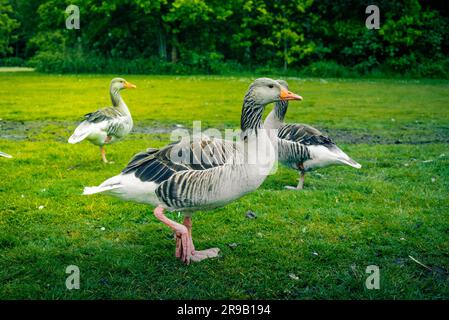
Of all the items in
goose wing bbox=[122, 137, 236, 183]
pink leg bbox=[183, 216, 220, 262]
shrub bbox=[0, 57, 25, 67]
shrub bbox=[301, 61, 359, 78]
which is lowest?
pink leg bbox=[183, 216, 220, 262]

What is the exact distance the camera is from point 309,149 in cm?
602

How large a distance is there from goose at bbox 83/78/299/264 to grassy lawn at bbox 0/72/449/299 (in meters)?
0.51

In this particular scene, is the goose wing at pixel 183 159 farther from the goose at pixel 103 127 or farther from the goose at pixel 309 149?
the goose at pixel 103 127

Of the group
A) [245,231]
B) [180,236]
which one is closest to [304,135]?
[245,231]

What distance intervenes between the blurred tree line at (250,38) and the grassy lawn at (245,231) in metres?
17.0

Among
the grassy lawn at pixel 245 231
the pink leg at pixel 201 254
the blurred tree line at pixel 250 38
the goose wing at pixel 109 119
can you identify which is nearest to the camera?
the grassy lawn at pixel 245 231

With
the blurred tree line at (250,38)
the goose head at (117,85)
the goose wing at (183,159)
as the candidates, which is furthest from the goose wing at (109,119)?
the blurred tree line at (250,38)

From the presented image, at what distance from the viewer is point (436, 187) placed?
20.4ft

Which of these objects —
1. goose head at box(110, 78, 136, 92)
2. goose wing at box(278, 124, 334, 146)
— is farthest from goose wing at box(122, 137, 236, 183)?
goose head at box(110, 78, 136, 92)

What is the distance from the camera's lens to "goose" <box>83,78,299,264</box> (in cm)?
383

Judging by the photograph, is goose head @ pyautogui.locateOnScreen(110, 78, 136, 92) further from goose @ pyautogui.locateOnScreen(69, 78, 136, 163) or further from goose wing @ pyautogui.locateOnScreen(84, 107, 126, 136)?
goose wing @ pyautogui.locateOnScreen(84, 107, 126, 136)

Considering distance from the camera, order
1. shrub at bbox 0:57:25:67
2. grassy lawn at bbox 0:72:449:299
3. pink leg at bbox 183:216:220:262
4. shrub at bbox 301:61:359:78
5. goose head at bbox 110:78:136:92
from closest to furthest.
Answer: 1. grassy lawn at bbox 0:72:449:299
2. pink leg at bbox 183:216:220:262
3. goose head at bbox 110:78:136:92
4. shrub at bbox 301:61:359:78
5. shrub at bbox 0:57:25:67

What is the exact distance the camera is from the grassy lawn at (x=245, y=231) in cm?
368
